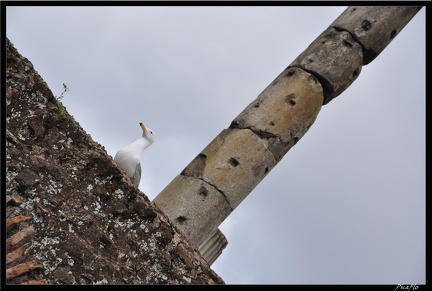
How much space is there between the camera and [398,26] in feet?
38.3

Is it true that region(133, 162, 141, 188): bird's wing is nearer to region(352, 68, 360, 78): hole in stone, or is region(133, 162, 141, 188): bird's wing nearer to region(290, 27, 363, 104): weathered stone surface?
region(290, 27, 363, 104): weathered stone surface

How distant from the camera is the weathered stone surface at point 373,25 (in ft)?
37.3

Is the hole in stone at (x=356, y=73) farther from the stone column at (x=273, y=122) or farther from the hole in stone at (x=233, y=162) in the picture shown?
the hole in stone at (x=233, y=162)

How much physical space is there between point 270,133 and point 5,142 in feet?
22.2

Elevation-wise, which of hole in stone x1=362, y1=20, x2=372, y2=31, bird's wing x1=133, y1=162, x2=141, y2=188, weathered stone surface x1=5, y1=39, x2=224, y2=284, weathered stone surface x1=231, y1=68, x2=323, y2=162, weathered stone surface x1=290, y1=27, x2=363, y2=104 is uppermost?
hole in stone x1=362, y1=20, x2=372, y2=31

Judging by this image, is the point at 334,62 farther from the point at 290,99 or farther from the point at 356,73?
the point at 290,99

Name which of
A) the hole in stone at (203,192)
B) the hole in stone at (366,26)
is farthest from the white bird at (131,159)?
the hole in stone at (366,26)

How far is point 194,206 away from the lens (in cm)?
966

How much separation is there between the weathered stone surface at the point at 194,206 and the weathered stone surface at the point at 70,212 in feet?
16.9

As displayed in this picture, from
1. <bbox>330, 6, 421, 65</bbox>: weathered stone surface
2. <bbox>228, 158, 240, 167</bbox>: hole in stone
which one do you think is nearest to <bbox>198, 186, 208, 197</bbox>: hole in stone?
<bbox>228, 158, 240, 167</bbox>: hole in stone

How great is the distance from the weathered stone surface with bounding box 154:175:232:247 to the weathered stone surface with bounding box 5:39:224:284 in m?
5.14

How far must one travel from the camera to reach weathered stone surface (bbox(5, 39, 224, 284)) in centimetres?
384

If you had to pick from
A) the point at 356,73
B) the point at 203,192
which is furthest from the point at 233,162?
the point at 356,73

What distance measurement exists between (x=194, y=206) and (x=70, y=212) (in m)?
5.66
